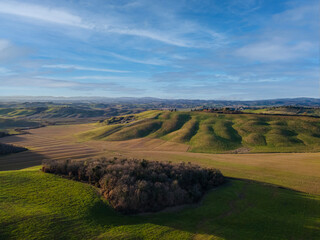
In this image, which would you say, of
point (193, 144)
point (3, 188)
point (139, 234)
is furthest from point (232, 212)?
point (193, 144)

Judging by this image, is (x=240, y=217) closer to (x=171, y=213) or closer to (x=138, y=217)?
(x=171, y=213)

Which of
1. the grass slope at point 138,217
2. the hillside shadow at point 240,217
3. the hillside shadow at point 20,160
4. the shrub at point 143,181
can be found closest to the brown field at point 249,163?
the hillside shadow at point 20,160

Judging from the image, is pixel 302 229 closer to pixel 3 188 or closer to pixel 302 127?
pixel 3 188

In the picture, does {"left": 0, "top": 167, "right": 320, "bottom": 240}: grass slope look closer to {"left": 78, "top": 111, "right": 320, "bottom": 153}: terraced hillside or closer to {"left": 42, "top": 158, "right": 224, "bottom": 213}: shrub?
{"left": 42, "top": 158, "right": 224, "bottom": 213}: shrub

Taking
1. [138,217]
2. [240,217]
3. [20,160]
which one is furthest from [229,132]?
[20,160]

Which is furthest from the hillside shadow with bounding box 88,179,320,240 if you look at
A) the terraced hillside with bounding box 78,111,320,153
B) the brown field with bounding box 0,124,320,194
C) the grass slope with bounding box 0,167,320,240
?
the terraced hillside with bounding box 78,111,320,153

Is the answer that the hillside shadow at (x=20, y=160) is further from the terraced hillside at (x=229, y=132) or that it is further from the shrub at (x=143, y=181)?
the terraced hillside at (x=229, y=132)

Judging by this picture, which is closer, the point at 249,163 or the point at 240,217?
the point at 240,217
